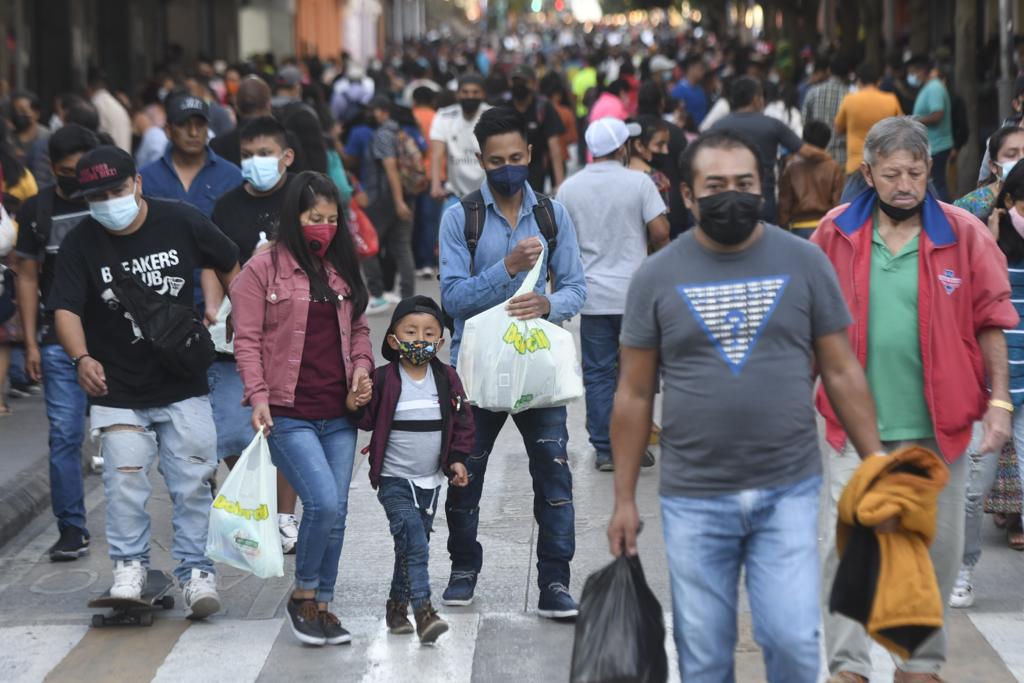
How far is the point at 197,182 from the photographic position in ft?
26.6

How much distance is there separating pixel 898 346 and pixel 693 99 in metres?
16.3

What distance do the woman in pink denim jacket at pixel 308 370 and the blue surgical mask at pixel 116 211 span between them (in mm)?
553

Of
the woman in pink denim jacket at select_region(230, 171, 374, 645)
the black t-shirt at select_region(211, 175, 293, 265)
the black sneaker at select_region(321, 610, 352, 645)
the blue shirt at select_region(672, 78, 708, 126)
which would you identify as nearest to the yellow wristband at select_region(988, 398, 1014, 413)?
the woman in pink denim jacket at select_region(230, 171, 374, 645)

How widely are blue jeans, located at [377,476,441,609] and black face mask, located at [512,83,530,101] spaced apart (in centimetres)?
951

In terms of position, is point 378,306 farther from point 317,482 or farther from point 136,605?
point 317,482

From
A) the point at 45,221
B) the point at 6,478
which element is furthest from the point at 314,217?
the point at 6,478

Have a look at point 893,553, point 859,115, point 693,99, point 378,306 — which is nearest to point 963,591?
point 893,553

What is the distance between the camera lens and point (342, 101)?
2317 cm

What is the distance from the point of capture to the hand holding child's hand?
5961 millimetres

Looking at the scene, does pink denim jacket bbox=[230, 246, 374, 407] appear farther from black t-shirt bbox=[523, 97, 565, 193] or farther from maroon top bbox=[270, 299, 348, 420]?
black t-shirt bbox=[523, 97, 565, 193]

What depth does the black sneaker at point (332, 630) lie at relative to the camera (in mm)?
6031

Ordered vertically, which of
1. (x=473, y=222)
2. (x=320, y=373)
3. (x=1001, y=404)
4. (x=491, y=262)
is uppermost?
(x=473, y=222)

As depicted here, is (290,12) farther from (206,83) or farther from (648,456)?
(648,456)

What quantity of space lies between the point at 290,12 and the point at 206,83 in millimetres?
31694
